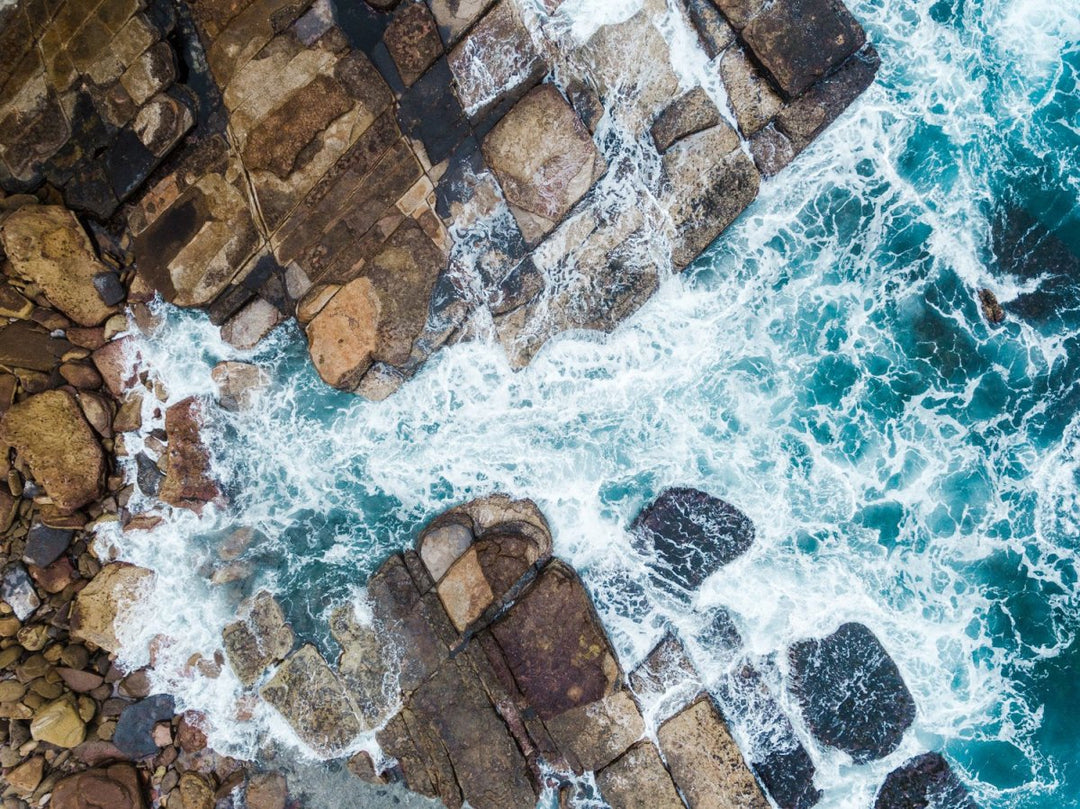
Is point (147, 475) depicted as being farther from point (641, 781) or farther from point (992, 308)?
point (992, 308)

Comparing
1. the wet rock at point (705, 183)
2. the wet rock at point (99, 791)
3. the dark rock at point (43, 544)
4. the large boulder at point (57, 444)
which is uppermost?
the large boulder at point (57, 444)

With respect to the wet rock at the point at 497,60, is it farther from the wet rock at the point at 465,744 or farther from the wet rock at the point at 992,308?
the wet rock at the point at 465,744

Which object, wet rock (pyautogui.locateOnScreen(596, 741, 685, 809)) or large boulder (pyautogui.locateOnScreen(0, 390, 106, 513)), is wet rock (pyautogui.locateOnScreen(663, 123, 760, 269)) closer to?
wet rock (pyautogui.locateOnScreen(596, 741, 685, 809))

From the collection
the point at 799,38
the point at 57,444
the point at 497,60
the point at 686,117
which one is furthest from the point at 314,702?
the point at 799,38

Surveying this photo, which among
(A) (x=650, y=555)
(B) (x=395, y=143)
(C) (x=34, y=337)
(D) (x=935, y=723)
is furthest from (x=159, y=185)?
(D) (x=935, y=723)

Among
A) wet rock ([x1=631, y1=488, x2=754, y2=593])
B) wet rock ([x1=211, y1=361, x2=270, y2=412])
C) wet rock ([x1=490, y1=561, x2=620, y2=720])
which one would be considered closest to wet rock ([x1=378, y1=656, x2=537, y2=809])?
wet rock ([x1=490, y1=561, x2=620, y2=720])

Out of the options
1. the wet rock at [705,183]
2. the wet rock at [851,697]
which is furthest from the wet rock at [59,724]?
the wet rock at [705,183]

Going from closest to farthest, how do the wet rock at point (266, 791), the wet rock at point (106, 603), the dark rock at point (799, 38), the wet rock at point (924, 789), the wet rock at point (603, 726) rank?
the dark rock at point (799, 38) → the wet rock at point (603, 726) → the wet rock at point (924, 789) → the wet rock at point (266, 791) → the wet rock at point (106, 603)
